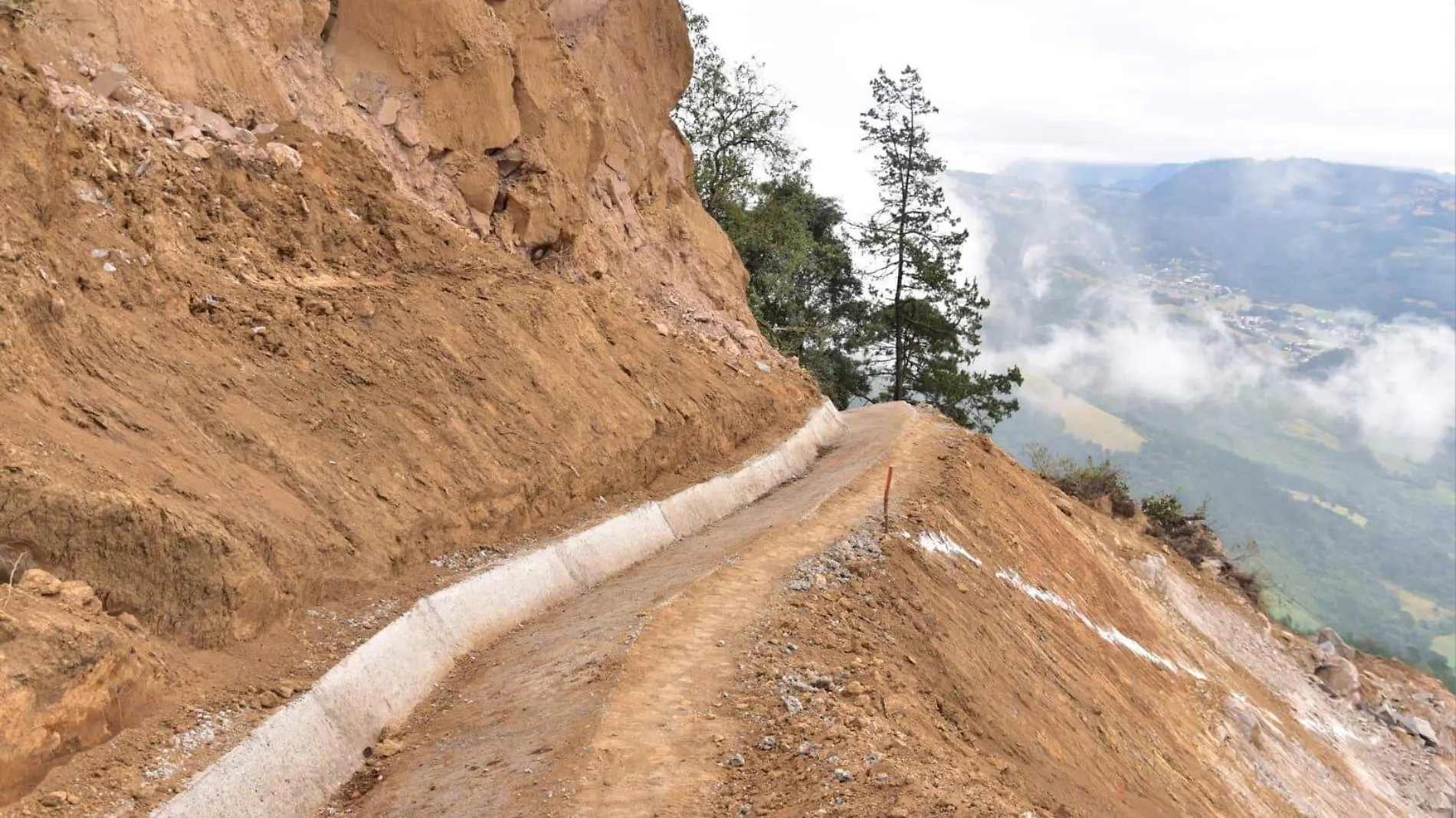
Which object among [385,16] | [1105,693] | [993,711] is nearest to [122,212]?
[385,16]

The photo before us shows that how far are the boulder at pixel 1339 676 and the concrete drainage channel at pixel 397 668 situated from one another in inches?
653

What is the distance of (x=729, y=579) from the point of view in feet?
35.7

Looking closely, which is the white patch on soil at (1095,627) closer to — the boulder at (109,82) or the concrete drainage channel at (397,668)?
the concrete drainage channel at (397,668)

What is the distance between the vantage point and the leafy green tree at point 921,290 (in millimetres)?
32156

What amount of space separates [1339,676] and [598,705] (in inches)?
847

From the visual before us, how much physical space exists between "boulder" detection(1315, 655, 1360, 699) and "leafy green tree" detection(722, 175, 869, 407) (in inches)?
642

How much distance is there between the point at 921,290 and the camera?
108 feet

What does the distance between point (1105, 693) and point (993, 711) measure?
12.7 ft

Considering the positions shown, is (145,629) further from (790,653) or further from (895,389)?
(895,389)

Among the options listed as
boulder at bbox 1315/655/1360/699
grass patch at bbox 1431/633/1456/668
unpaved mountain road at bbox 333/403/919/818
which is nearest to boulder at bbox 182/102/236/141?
unpaved mountain road at bbox 333/403/919/818

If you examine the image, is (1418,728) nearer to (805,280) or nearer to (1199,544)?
(1199,544)

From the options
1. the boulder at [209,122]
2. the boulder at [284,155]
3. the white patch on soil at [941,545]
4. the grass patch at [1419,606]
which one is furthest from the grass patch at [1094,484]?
the grass patch at [1419,606]

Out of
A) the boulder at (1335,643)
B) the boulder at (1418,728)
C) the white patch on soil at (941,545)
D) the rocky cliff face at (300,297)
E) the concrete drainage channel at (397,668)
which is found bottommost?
the boulder at (1418,728)

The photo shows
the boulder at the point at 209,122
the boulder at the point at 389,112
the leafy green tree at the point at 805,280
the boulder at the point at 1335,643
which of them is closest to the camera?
the boulder at the point at 209,122
